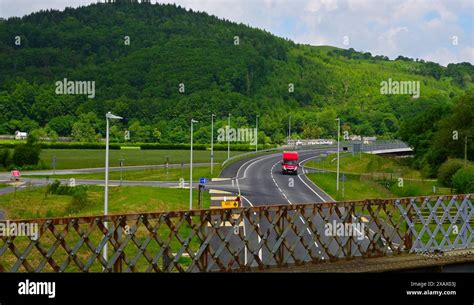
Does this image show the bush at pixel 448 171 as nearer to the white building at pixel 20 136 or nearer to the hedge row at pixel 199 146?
the hedge row at pixel 199 146

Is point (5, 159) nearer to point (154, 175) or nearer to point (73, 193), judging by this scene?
point (154, 175)

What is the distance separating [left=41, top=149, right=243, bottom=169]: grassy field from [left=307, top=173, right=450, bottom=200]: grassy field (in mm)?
36093

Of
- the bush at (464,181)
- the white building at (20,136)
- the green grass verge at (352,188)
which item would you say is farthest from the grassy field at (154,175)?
the white building at (20,136)

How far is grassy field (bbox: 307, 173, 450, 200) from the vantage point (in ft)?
238

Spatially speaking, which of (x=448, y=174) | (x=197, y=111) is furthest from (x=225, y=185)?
(x=197, y=111)

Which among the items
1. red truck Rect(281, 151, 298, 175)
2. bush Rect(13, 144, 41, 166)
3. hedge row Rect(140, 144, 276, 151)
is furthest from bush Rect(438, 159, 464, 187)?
hedge row Rect(140, 144, 276, 151)

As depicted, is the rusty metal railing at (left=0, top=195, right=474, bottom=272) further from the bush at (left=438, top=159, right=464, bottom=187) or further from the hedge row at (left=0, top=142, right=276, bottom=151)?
the hedge row at (left=0, top=142, right=276, bottom=151)

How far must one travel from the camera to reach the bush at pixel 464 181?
225ft

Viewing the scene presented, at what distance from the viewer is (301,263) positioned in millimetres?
22047

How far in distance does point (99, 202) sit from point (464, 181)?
38273 mm

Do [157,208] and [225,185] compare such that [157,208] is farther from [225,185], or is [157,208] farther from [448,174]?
[448,174]

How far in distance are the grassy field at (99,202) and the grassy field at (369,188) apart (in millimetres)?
17035
